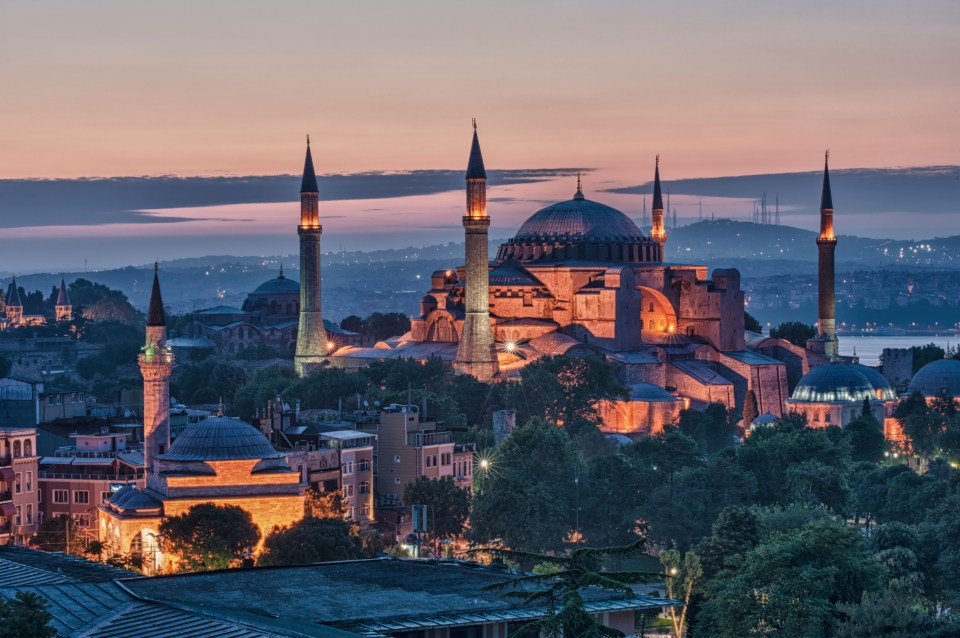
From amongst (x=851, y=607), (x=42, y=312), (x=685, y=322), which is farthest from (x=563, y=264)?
(x=42, y=312)

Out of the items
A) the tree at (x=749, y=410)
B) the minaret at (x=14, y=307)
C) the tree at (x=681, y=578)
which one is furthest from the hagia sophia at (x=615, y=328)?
the minaret at (x=14, y=307)

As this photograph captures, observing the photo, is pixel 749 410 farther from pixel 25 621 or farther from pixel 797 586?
pixel 25 621

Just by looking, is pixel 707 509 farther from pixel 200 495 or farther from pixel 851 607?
pixel 851 607

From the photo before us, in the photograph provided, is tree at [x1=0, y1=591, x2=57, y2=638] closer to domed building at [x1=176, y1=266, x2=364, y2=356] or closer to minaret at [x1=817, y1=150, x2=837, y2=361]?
minaret at [x1=817, y1=150, x2=837, y2=361]

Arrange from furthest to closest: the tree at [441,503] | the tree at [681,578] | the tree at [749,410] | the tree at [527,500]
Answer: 1. the tree at [749,410]
2. the tree at [527,500]
3. the tree at [441,503]
4. the tree at [681,578]

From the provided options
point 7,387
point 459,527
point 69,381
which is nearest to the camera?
point 459,527

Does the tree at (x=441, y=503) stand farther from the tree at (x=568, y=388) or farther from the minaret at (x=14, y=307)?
the minaret at (x=14, y=307)

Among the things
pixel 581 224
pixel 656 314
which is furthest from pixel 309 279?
pixel 656 314
